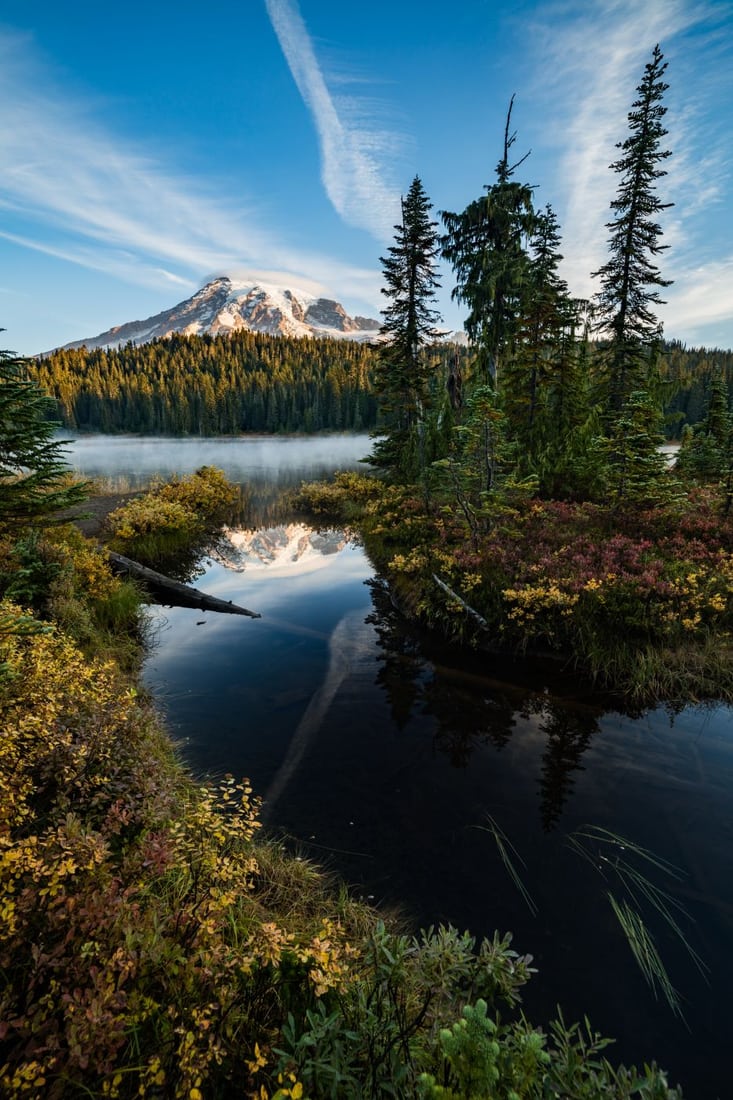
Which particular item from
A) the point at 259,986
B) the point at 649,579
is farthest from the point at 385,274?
the point at 259,986

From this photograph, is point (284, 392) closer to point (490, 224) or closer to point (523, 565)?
point (490, 224)

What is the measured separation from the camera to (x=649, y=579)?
9469mm

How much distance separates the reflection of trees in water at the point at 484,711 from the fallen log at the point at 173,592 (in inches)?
198

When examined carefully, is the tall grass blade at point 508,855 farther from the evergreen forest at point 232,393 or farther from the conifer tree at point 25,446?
the evergreen forest at point 232,393

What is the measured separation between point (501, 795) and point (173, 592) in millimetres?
10827

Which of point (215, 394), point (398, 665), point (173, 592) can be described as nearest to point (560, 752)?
point (398, 665)

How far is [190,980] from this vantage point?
248cm

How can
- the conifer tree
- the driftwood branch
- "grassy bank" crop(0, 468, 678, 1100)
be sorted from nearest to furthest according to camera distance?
"grassy bank" crop(0, 468, 678, 1100), the conifer tree, the driftwood branch

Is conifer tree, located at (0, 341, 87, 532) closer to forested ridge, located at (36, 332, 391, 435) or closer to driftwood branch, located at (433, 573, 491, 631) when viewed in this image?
driftwood branch, located at (433, 573, 491, 631)

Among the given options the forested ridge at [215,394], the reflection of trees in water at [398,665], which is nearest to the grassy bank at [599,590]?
the reflection of trees in water at [398,665]

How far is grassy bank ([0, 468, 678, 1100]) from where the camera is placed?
2064mm

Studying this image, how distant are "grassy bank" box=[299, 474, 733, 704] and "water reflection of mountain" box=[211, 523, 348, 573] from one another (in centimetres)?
521

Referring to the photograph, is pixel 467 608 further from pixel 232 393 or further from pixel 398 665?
pixel 232 393

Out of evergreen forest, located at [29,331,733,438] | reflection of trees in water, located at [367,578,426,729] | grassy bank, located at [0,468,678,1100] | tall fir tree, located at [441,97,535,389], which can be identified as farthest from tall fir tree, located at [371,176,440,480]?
evergreen forest, located at [29,331,733,438]
